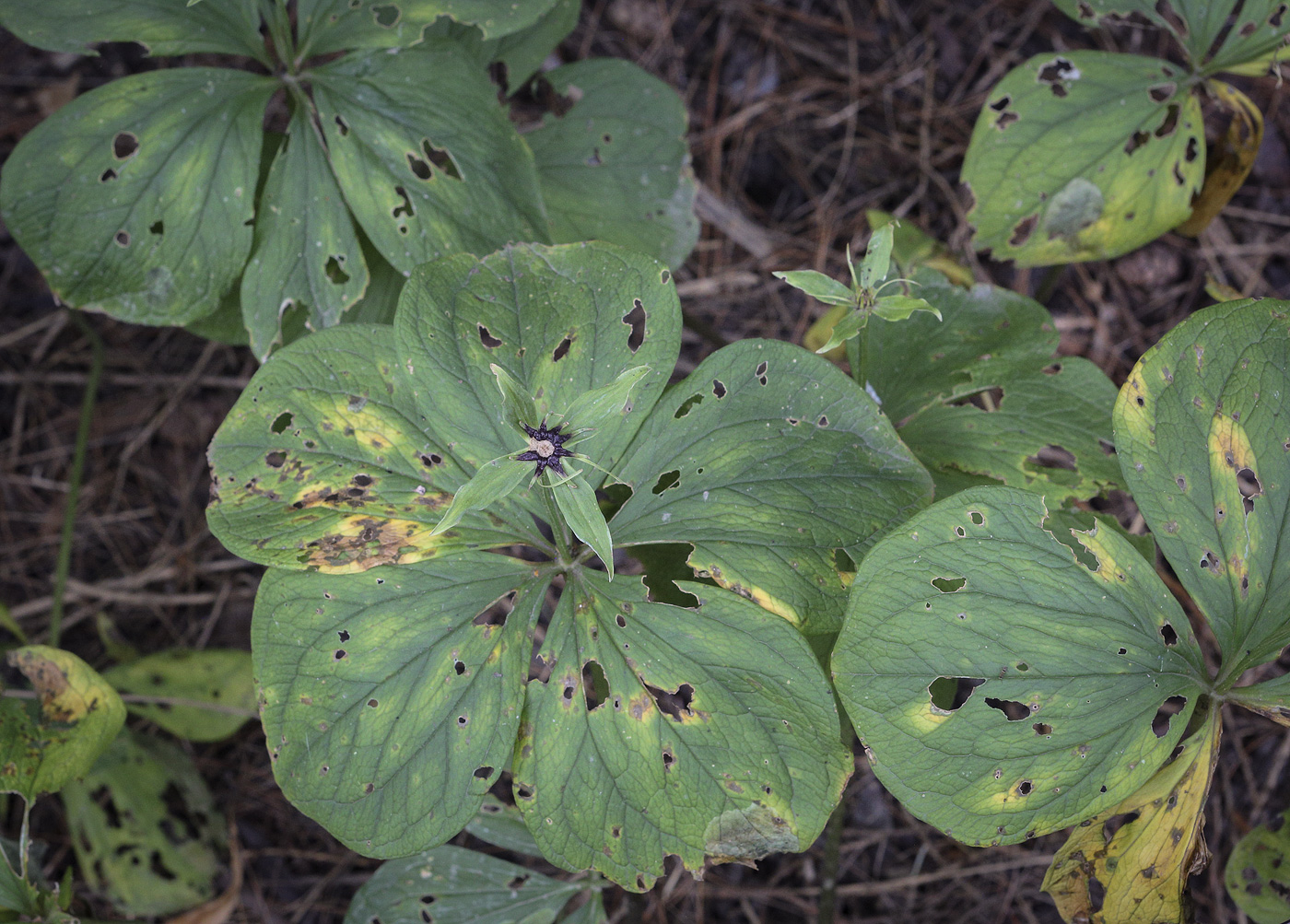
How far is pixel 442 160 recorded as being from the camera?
258cm

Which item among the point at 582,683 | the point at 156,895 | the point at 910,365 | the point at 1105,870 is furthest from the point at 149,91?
the point at 1105,870

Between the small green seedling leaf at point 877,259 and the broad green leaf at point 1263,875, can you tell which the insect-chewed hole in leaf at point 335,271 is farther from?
the broad green leaf at point 1263,875

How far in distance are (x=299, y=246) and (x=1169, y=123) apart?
273 centimetres

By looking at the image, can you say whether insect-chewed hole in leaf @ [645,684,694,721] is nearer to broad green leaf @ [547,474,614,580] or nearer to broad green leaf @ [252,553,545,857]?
broad green leaf @ [252,553,545,857]

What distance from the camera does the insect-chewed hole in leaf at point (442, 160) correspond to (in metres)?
2.55

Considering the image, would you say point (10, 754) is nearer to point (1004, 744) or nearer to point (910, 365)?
point (1004, 744)

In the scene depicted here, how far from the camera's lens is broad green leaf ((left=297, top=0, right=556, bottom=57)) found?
8.04 ft

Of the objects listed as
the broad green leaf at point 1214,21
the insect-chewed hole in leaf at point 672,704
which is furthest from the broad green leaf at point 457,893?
the broad green leaf at point 1214,21

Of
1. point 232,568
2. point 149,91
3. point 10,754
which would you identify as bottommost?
point 232,568

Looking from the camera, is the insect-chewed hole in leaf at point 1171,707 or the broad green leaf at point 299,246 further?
the broad green leaf at point 299,246

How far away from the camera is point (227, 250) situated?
2.56m

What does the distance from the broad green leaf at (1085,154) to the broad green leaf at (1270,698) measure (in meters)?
1.36

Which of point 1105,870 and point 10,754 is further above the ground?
point 10,754

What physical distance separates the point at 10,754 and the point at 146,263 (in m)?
1.43
